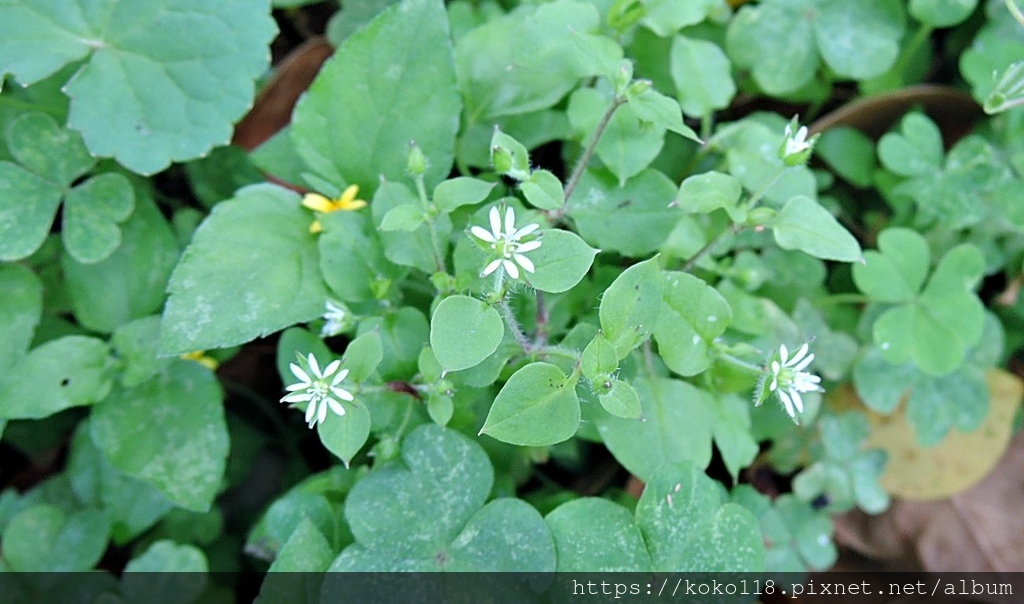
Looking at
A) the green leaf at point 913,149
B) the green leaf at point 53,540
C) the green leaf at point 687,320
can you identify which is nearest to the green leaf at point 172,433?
the green leaf at point 53,540

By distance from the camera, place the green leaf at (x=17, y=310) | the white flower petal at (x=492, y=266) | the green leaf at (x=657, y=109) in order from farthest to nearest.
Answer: the green leaf at (x=17, y=310) → the green leaf at (x=657, y=109) → the white flower petal at (x=492, y=266)

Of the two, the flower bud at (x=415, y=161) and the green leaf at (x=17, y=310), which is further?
the green leaf at (x=17, y=310)

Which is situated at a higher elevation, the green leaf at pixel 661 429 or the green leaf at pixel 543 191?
the green leaf at pixel 543 191

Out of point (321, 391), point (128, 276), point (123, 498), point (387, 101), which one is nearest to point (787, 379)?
point (321, 391)

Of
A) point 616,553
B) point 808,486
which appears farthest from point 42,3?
point 808,486

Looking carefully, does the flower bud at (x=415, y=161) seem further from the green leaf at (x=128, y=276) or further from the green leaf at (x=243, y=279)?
the green leaf at (x=128, y=276)

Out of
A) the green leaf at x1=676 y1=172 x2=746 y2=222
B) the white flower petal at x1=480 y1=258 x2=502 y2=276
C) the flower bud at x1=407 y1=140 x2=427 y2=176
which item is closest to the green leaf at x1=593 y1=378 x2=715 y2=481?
the green leaf at x1=676 y1=172 x2=746 y2=222

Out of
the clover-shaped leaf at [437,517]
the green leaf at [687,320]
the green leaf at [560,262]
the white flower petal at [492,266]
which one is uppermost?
the white flower petal at [492,266]

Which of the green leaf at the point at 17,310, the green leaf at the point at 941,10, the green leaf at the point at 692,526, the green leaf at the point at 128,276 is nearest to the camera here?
the green leaf at the point at 692,526

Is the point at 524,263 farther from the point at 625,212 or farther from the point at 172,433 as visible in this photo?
the point at 172,433
